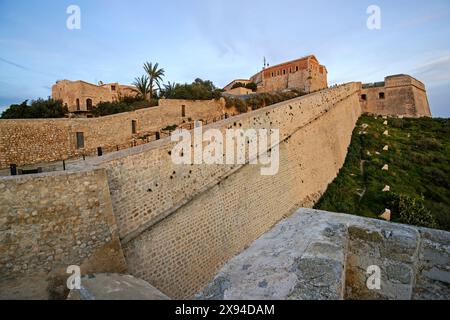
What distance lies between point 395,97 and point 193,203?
33.1 metres

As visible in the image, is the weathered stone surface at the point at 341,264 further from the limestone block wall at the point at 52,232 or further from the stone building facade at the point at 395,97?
the stone building facade at the point at 395,97

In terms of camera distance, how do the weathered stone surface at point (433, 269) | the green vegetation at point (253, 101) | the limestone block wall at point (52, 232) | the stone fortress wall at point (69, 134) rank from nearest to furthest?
the weathered stone surface at point (433, 269) → the limestone block wall at point (52, 232) → the stone fortress wall at point (69, 134) → the green vegetation at point (253, 101)

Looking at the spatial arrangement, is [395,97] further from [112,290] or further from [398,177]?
[112,290]

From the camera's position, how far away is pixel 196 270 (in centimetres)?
744

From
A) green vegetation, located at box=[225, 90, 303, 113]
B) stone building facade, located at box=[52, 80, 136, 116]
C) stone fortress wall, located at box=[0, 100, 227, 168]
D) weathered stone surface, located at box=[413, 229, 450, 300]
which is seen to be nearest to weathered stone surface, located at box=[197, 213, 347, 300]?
weathered stone surface, located at box=[413, 229, 450, 300]

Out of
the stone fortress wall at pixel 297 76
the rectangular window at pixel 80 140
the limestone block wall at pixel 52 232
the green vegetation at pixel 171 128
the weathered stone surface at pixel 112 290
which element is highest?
the stone fortress wall at pixel 297 76

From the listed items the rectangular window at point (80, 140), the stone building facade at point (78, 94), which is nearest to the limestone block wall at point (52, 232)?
the rectangular window at point (80, 140)

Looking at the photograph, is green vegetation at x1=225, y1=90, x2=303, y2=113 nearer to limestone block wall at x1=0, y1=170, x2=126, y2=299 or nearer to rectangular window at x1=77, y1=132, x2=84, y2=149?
rectangular window at x1=77, y1=132, x2=84, y2=149

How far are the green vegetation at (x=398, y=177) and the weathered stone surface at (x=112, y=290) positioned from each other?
35.1 feet

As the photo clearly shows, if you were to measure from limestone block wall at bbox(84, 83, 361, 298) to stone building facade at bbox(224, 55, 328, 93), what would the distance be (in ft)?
72.1

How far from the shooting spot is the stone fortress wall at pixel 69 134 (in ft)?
31.3

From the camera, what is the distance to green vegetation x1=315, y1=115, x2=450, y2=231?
1280 cm

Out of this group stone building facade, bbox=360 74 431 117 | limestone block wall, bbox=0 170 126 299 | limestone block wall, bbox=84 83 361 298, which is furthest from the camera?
stone building facade, bbox=360 74 431 117
